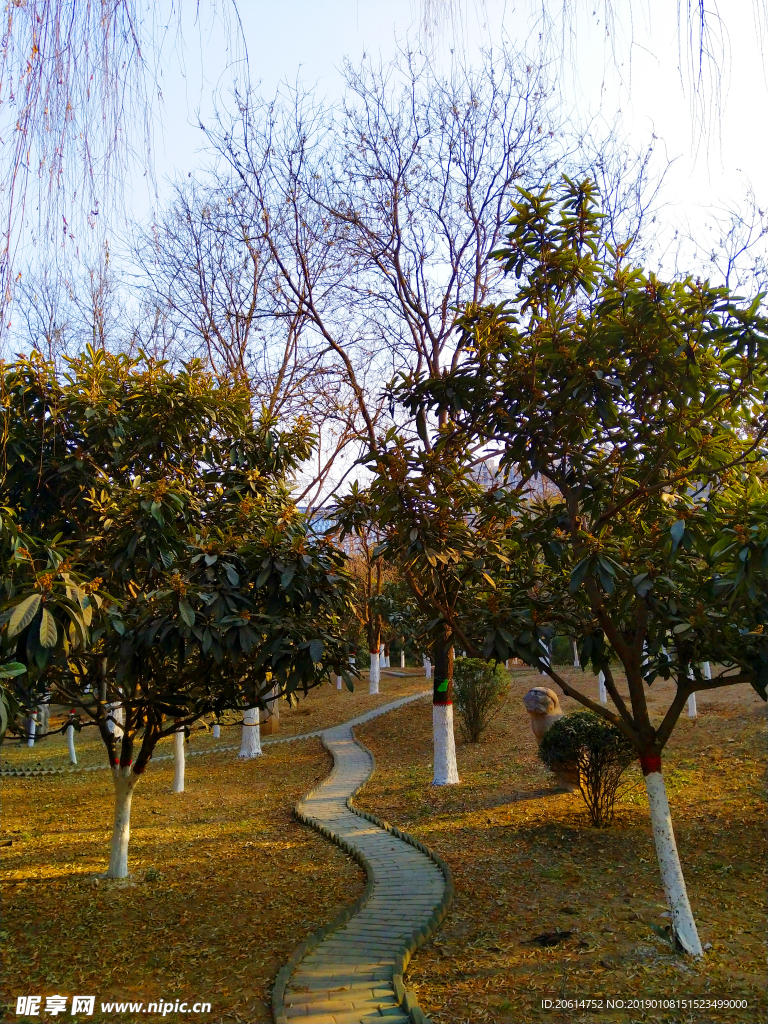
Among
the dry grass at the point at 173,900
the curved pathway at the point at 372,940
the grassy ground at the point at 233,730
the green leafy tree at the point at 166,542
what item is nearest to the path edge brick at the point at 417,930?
the curved pathway at the point at 372,940

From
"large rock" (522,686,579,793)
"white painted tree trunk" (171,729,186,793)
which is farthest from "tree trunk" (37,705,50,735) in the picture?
"large rock" (522,686,579,793)

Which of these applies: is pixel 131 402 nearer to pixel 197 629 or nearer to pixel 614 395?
pixel 197 629

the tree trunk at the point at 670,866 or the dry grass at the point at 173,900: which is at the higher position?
the tree trunk at the point at 670,866

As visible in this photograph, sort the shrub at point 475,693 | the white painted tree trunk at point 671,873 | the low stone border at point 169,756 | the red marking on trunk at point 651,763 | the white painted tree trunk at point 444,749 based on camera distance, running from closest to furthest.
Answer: the white painted tree trunk at point 671,873 < the red marking on trunk at point 651,763 < the white painted tree trunk at point 444,749 < the shrub at point 475,693 < the low stone border at point 169,756

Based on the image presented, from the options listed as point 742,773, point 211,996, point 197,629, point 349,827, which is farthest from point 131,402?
point 742,773

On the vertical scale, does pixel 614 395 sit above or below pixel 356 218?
below

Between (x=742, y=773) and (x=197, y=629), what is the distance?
26.6 ft

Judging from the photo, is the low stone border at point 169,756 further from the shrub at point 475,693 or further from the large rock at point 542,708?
the large rock at point 542,708

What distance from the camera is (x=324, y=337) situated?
12.6 metres

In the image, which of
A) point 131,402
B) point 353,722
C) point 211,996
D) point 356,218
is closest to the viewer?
point 211,996

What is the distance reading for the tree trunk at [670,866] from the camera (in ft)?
14.8

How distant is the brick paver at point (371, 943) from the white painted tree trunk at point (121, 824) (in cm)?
235

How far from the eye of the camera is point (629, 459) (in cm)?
500

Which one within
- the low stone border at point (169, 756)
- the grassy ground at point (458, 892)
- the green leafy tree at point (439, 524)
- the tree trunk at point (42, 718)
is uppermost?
the green leafy tree at point (439, 524)
